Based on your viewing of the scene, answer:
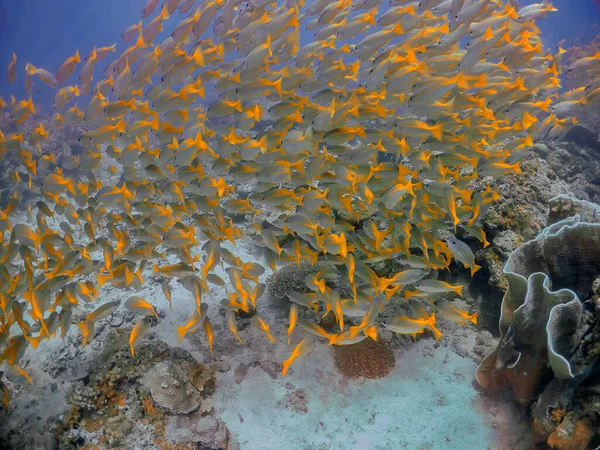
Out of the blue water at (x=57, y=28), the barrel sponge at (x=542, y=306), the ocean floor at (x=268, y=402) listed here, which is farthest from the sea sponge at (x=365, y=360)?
the blue water at (x=57, y=28)

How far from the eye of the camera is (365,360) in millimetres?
4496

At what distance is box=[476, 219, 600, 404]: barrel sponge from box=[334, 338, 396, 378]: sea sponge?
1006mm

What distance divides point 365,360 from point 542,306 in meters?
1.99

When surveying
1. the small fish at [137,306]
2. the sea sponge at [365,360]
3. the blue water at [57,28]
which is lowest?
the sea sponge at [365,360]

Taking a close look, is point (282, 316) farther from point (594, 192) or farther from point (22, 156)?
point (594, 192)

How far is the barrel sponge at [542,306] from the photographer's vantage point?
3.15 meters

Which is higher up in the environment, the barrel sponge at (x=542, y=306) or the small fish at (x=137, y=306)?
the small fish at (x=137, y=306)

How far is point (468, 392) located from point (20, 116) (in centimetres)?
810

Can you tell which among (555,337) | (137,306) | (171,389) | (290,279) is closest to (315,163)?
(290,279)

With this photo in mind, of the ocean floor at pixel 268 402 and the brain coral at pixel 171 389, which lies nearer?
the ocean floor at pixel 268 402

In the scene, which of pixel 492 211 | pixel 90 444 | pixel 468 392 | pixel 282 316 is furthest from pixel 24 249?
pixel 492 211

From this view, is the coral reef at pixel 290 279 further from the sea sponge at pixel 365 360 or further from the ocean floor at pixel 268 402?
the sea sponge at pixel 365 360

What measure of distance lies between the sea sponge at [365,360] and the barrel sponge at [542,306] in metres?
1.01

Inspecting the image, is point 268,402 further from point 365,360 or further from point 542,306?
point 542,306
